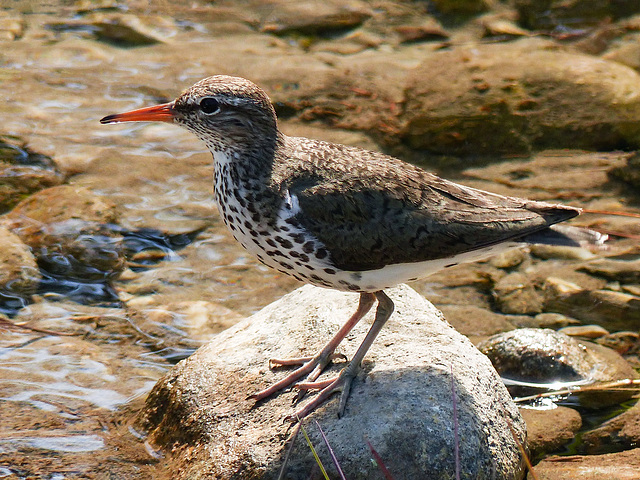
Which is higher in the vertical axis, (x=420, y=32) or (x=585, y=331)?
(x=420, y=32)

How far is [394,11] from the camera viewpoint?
14.2 m

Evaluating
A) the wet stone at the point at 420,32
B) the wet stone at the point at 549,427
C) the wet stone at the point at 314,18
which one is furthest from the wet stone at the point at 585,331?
the wet stone at the point at 314,18

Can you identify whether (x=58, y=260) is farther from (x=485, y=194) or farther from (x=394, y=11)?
(x=394, y=11)

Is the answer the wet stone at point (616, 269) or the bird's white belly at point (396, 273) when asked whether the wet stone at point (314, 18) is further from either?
the bird's white belly at point (396, 273)

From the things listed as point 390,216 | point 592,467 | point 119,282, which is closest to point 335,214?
point 390,216

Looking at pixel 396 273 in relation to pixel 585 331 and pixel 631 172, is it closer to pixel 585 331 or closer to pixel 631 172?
pixel 585 331

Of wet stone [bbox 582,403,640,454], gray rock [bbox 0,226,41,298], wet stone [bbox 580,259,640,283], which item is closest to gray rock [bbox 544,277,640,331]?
wet stone [bbox 580,259,640,283]

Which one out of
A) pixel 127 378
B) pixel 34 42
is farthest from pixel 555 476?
pixel 34 42

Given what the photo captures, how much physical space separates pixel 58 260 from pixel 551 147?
6823 mm

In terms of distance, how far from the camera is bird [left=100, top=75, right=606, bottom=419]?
218 inches

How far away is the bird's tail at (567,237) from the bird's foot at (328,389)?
1.74 m

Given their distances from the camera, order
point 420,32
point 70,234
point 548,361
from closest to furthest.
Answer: point 548,361 < point 70,234 < point 420,32

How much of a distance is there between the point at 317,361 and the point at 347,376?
0.46 meters

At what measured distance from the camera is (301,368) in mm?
5934
